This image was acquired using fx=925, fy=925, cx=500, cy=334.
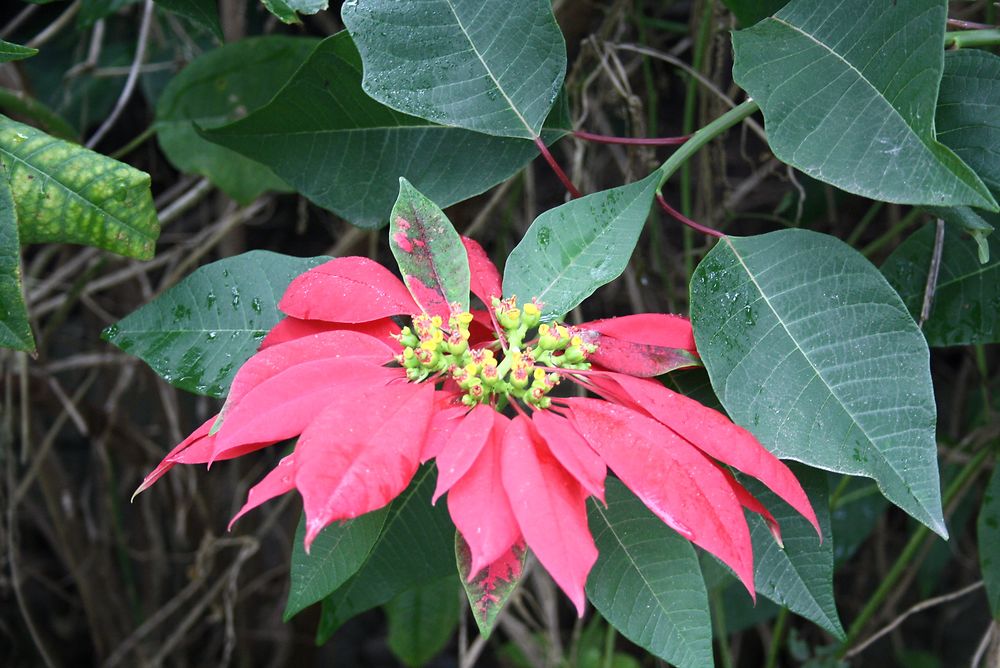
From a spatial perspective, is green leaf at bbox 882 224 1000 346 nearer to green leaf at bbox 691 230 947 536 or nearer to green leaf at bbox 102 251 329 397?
green leaf at bbox 691 230 947 536

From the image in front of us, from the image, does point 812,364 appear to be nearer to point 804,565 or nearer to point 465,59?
point 804,565

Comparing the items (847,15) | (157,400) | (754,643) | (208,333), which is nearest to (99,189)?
(208,333)

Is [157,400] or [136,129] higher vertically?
[136,129]

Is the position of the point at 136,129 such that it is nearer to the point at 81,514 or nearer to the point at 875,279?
the point at 81,514

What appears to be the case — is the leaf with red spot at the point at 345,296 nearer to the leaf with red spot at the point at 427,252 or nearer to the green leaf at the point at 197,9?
the leaf with red spot at the point at 427,252

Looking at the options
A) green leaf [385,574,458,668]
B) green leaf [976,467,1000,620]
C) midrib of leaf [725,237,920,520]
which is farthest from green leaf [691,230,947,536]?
green leaf [385,574,458,668]

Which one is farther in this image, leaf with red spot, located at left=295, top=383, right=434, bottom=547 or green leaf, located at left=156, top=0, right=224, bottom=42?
green leaf, located at left=156, top=0, right=224, bottom=42
